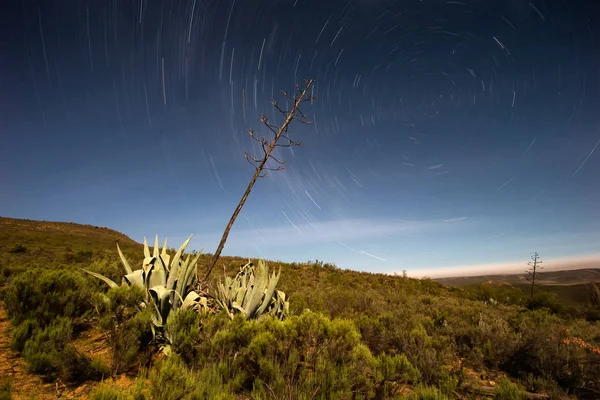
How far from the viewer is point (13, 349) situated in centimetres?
380

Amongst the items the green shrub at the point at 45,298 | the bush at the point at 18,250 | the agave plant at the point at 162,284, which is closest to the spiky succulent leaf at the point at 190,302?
the agave plant at the point at 162,284

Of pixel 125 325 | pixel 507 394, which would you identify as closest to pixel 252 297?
pixel 125 325

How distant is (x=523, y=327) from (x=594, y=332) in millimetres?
4054

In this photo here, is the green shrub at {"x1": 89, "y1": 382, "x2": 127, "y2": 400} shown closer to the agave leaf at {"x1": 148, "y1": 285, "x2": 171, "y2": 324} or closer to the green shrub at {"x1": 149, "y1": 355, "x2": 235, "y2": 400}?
the green shrub at {"x1": 149, "y1": 355, "x2": 235, "y2": 400}

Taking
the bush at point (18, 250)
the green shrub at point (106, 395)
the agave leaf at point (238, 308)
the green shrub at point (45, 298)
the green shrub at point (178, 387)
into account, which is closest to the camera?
the green shrub at point (106, 395)

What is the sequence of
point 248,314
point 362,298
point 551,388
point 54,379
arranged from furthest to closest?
point 362,298, point 248,314, point 551,388, point 54,379

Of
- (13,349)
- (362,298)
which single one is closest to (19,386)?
(13,349)

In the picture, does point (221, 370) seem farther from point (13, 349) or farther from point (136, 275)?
point (13, 349)

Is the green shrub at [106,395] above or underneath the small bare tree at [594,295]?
above

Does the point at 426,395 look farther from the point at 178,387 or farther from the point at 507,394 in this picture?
the point at 178,387

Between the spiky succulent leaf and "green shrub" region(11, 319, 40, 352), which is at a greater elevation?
the spiky succulent leaf

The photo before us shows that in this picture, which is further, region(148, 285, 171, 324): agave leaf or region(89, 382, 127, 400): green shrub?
region(148, 285, 171, 324): agave leaf

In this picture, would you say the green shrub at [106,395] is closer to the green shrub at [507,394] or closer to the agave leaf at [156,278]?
the agave leaf at [156,278]

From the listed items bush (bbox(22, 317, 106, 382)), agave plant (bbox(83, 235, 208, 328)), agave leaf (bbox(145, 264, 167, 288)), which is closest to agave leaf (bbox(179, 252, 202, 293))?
agave plant (bbox(83, 235, 208, 328))
